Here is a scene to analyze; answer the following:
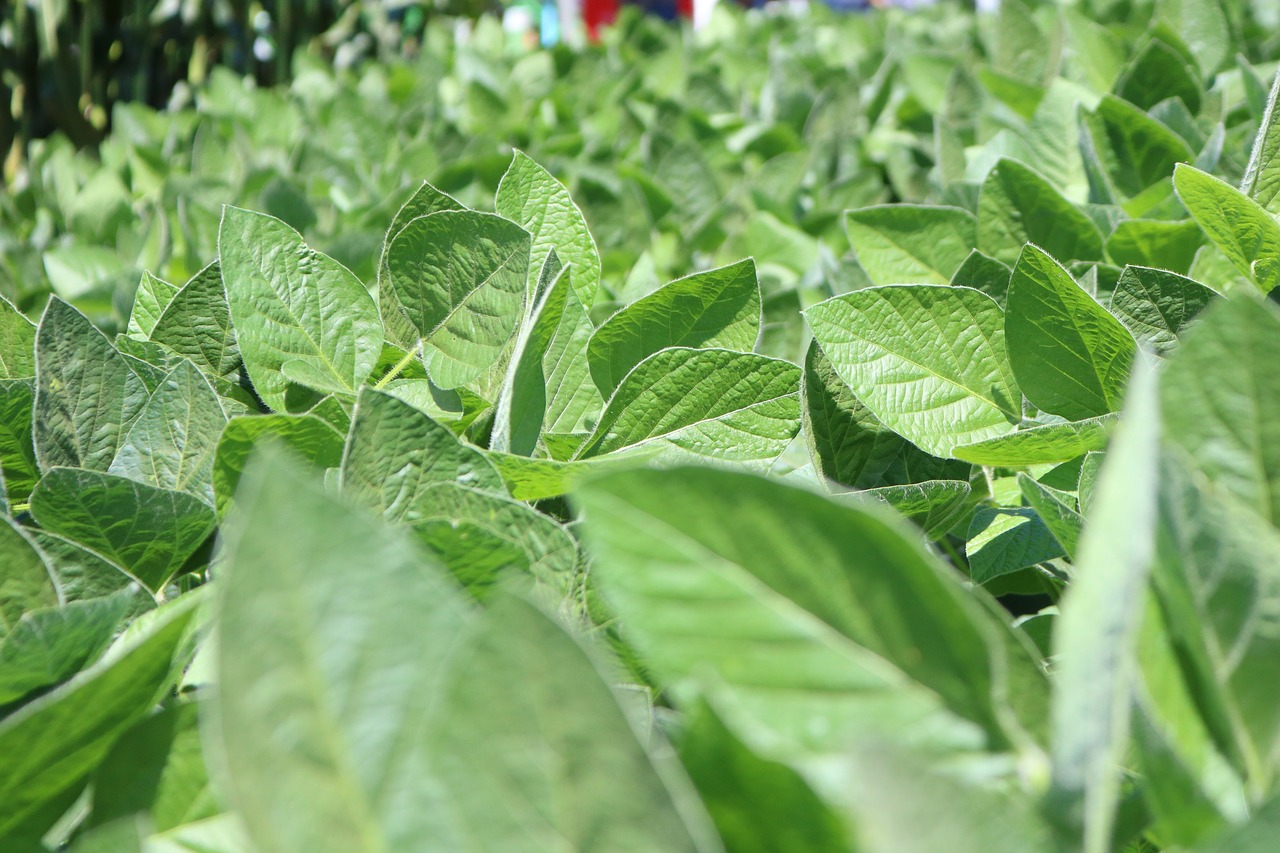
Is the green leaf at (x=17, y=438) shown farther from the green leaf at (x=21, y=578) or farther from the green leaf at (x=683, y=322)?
the green leaf at (x=683, y=322)

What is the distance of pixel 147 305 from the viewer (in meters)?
1.17

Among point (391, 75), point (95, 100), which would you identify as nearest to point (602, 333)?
point (391, 75)

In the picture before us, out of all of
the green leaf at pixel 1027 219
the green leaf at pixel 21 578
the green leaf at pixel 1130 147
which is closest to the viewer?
the green leaf at pixel 21 578

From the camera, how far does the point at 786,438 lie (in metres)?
0.95

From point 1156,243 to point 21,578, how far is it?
1.11 m

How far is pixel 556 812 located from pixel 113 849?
0.23m

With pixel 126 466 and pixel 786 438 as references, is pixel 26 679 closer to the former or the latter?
pixel 126 466

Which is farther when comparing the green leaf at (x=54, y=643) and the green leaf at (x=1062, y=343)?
the green leaf at (x=1062, y=343)

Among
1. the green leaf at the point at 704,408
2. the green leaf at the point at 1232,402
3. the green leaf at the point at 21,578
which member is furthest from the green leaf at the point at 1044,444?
the green leaf at the point at 21,578

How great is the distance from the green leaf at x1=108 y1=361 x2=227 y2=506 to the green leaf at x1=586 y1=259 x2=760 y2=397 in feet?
1.02

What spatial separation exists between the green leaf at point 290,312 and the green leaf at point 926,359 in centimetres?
39

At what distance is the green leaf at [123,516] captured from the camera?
2.65ft

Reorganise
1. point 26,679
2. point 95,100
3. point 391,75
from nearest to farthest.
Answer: point 26,679, point 391,75, point 95,100

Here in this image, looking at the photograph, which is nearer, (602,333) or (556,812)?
(556,812)
